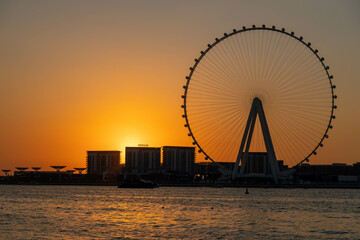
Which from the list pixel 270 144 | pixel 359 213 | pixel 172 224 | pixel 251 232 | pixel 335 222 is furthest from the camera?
pixel 270 144

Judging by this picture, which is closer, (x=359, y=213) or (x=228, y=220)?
(x=228, y=220)

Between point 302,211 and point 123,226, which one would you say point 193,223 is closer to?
point 123,226

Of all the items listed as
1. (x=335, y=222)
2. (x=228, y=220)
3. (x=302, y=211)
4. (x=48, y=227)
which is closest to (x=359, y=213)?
(x=302, y=211)

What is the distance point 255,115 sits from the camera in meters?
139

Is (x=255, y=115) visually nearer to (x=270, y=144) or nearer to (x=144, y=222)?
(x=270, y=144)

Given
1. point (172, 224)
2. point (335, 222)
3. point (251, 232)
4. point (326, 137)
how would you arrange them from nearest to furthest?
point (251, 232), point (172, 224), point (335, 222), point (326, 137)

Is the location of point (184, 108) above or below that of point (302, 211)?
above

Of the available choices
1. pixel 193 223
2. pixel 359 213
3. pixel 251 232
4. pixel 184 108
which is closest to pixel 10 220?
pixel 193 223

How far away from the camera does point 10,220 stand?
230ft

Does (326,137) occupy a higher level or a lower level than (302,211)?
higher

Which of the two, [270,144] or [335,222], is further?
[270,144]

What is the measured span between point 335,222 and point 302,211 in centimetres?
1661

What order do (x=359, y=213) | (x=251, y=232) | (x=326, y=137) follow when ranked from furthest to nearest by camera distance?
(x=326, y=137) → (x=359, y=213) → (x=251, y=232)

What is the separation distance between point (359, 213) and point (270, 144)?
60045 millimetres
